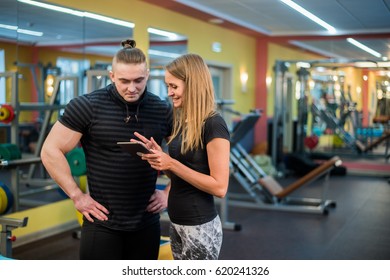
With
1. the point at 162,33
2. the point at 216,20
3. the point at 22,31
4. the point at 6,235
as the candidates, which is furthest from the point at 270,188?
the point at 6,235

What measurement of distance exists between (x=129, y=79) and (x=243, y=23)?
615 cm

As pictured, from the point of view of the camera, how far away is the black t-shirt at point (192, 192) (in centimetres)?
178

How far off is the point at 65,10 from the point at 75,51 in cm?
41

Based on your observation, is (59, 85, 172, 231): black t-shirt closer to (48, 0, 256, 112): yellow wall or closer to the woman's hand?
the woman's hand

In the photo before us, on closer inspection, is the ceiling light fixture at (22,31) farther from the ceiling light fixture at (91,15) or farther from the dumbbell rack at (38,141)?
Answer: the dumbbell rack at (38,141)

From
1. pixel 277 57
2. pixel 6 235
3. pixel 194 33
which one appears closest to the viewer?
pixel 6 235

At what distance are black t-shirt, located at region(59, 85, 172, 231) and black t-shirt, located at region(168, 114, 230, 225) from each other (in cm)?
14

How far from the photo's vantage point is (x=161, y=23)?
21.2ft

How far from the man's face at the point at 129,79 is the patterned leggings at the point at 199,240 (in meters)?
0.49

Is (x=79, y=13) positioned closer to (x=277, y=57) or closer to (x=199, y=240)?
(x=199, y=240)

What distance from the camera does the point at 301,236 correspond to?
486cm

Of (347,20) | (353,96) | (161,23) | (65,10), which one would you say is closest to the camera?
(347,20)
